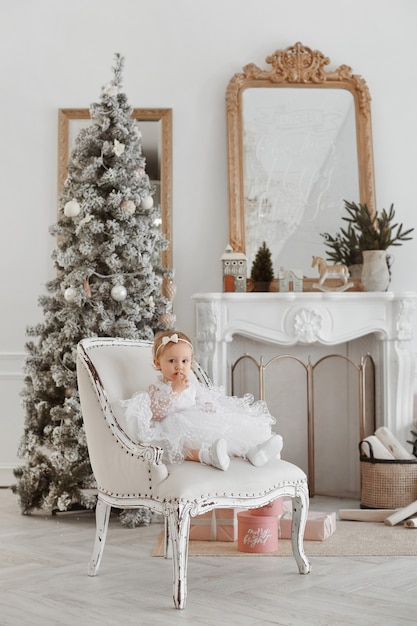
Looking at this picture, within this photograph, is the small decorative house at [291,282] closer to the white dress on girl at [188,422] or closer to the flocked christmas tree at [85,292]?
the flocked christmas tree at [85,292]

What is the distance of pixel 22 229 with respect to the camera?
5742 mm

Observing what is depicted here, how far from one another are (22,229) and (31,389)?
1450 millimetres

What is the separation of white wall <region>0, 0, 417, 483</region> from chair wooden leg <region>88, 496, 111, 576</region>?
7.84 feet

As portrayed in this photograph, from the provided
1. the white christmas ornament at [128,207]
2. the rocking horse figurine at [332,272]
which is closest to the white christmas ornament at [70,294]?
the white christmas ornament at [128,207]

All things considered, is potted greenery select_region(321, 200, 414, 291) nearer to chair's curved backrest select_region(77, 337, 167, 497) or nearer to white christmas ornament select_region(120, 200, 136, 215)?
white christmas ornament select_region(120, 200, 136, 215)

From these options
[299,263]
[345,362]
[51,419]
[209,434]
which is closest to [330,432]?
[345,362]

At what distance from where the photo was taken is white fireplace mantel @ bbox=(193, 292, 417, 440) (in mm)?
5398

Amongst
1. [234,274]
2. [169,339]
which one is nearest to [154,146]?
[234,274]

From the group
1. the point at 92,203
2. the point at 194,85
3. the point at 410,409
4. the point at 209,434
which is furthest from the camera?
the point at 194,85

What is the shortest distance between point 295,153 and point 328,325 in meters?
1.28

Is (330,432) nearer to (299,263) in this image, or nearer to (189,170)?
(299,263)

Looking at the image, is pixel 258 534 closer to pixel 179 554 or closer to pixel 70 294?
pixel 179 554

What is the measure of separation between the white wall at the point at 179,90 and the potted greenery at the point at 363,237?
27 cm

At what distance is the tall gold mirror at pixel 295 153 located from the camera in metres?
5.70
